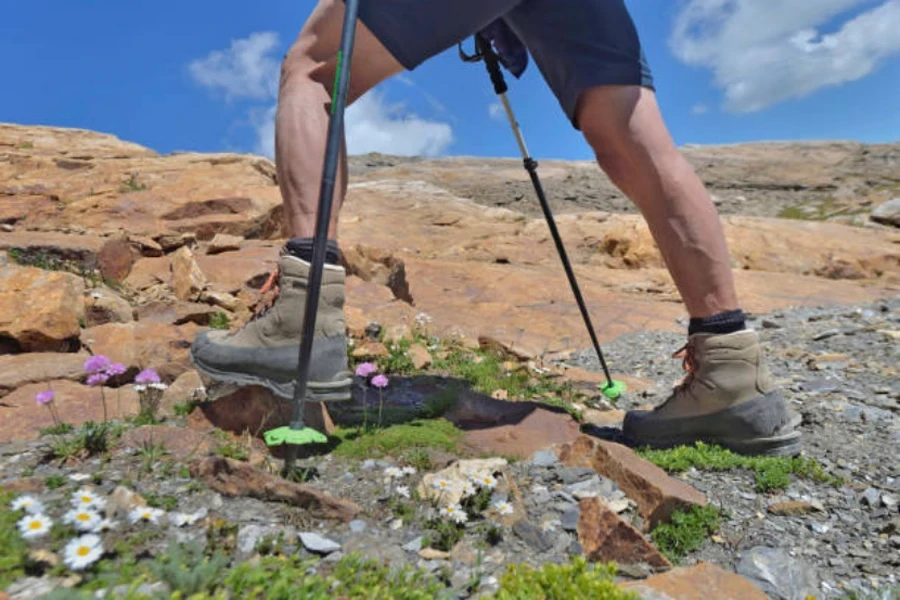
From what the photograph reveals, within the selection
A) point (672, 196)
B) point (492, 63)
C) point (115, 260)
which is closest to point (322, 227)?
point (672, 196)

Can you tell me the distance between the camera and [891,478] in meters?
2.56

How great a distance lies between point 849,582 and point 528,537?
1.08 m

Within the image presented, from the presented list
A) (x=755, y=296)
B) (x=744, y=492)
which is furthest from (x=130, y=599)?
(x=755, y=296)

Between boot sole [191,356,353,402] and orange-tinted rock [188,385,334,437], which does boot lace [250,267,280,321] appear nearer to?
boot sole [191,356,353,402]

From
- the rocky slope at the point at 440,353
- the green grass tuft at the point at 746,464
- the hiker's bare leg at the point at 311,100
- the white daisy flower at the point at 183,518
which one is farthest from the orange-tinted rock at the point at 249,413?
the green grass tuft at the point at 746,464

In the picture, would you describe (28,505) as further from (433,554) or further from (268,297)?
(268,297)

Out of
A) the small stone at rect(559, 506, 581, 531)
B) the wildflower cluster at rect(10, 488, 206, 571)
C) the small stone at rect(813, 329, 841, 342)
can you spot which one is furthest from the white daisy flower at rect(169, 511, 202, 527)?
the small stone at rect(813, 329, 841, 342)

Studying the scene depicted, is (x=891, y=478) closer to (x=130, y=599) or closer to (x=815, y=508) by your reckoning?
(x=815, y=508)

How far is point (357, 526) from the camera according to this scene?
1.92m

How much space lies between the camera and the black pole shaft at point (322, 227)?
2225mm

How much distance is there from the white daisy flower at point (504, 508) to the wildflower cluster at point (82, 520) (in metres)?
1.00

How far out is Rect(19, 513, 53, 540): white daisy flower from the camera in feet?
4.97

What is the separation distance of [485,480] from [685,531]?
0.76 m

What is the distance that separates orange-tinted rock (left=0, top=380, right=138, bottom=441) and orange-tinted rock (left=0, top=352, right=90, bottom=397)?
7 cm
